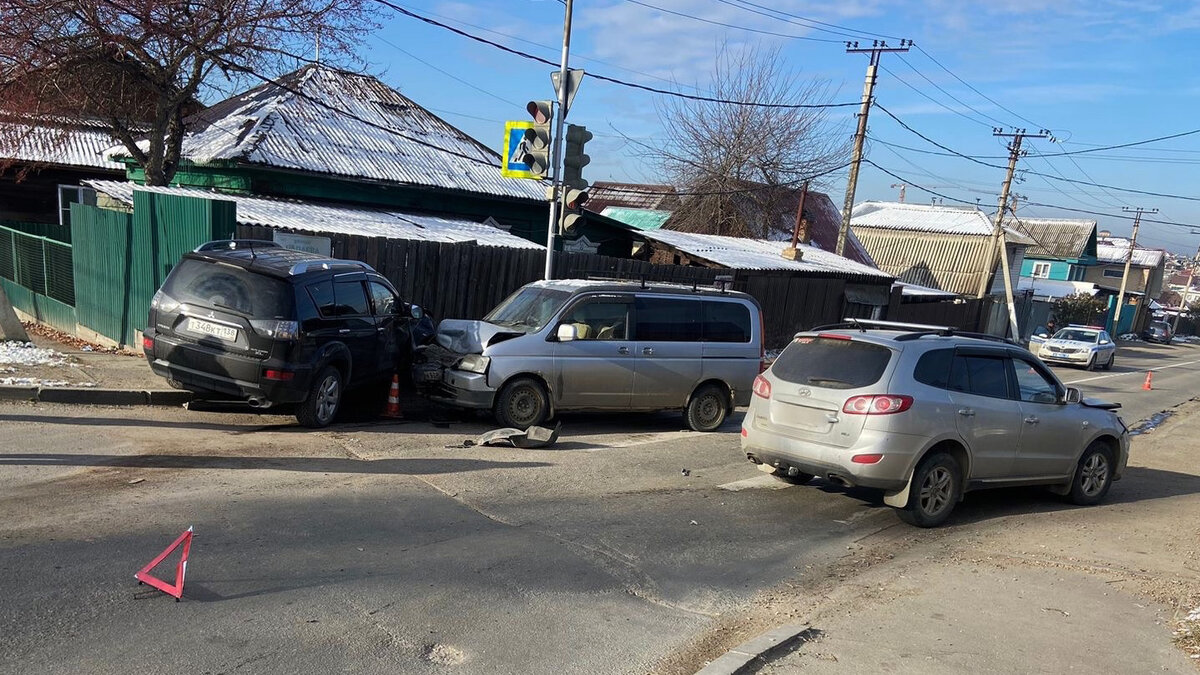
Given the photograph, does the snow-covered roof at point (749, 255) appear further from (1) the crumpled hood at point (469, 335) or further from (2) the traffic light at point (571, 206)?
(1) the crumpled hood at point (469, 335)

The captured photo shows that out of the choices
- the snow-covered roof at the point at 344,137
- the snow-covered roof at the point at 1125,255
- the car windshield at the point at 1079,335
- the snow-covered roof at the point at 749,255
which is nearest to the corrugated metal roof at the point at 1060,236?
the snow-covered roof at the point at 1125,255

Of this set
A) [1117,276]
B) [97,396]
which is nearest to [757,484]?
[97,396]

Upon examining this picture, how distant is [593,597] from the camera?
5320 millimetres

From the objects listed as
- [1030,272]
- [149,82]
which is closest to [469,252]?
[149,82]

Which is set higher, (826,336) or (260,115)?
(260,115)

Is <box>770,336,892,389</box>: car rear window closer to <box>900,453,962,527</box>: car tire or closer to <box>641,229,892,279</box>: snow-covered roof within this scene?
<box>900,453,962,527</box>: car tire

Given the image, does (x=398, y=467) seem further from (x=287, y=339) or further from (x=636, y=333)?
(x=636, y=333)

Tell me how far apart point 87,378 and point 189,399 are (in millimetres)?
1261

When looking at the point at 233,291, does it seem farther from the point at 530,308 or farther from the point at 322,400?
the point at 530,308

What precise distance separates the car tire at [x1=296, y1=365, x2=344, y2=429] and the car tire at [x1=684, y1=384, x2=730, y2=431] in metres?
4.55

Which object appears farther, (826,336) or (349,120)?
(349,120)

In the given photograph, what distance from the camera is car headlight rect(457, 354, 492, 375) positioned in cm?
997

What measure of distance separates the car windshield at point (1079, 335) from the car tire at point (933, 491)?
28.1 metres

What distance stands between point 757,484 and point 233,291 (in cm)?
569
